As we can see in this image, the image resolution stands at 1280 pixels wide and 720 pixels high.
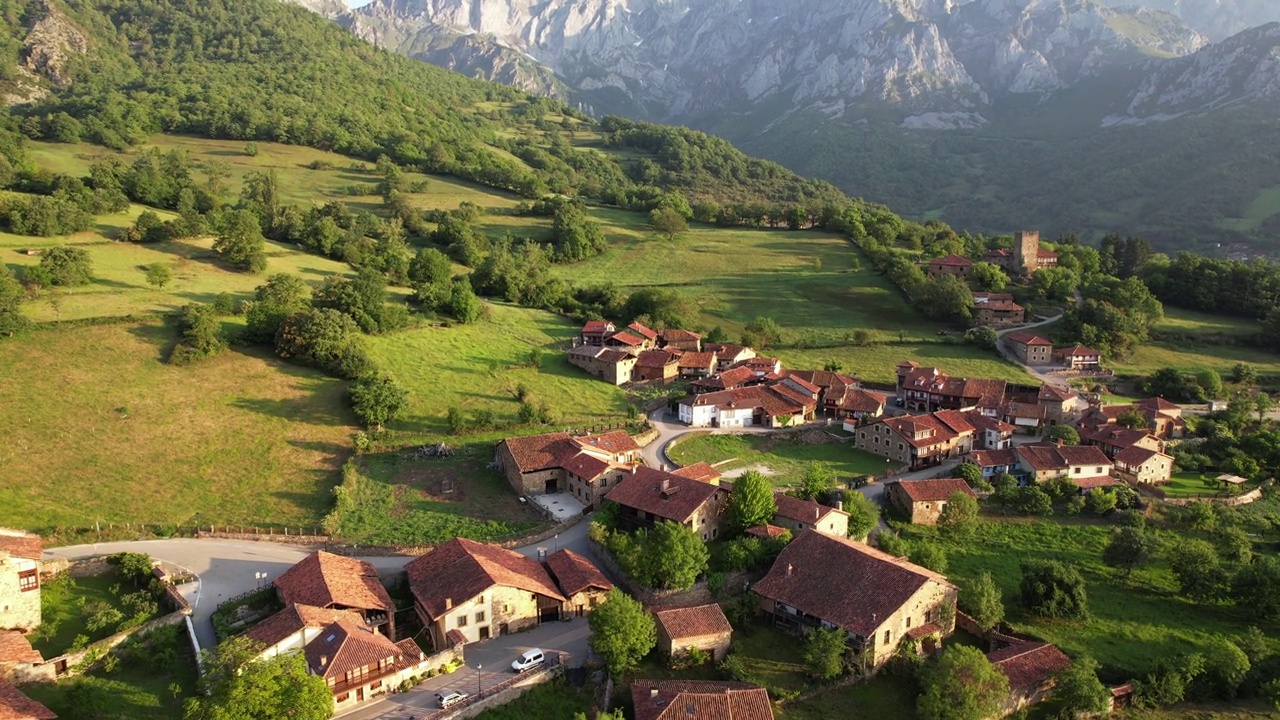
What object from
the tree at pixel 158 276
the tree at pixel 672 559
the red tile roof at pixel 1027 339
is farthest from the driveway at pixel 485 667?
the red tile roof at pixel 1027 339

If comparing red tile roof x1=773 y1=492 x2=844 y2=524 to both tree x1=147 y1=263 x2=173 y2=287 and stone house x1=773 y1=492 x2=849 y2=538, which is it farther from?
tree x1=147 y1=263 x2=173 y2=287

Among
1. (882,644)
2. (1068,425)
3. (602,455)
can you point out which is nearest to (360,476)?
(602,455)

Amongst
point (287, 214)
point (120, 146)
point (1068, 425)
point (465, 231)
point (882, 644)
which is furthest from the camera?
point (120, 146)

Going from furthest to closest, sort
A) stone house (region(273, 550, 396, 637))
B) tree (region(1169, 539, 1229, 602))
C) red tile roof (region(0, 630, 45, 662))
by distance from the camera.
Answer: tree (region(1169, 539, 1229, 602)), stone house (region(273, 550, 396, 637)), red tile roof (region(0, 630, 45, 662))

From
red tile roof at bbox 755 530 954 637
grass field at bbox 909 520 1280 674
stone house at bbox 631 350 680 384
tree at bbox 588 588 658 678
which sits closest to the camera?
tree at bbox 588 588 658 678

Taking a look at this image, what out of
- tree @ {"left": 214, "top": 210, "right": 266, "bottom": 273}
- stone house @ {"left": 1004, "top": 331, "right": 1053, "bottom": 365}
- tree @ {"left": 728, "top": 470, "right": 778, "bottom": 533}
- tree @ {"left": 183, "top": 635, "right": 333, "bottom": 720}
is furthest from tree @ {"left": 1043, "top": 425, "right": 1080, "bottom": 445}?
tree @ {"left": 214, "top": 210, "right": 266, "bottom": 273}

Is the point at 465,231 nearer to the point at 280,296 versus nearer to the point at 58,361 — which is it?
the point at 280,296
